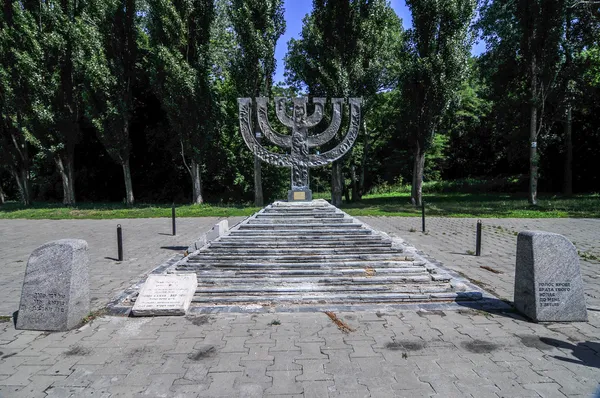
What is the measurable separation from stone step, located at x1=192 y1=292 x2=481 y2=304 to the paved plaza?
0.28 metres

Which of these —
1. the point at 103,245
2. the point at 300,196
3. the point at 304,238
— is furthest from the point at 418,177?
the point at 103,245

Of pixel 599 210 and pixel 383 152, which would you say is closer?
pixel 599 210

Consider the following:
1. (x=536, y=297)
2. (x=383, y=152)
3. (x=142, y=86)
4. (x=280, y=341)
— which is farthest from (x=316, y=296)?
(x=383, y=152)

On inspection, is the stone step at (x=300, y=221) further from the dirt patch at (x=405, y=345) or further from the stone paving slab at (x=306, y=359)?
the dirt patch at (x=405, y=345)

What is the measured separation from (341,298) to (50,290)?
3.53 meters

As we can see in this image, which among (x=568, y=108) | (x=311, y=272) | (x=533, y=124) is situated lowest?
(x=311, y=272)

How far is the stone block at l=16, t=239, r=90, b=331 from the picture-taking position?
3.95m

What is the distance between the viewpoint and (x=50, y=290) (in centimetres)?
397

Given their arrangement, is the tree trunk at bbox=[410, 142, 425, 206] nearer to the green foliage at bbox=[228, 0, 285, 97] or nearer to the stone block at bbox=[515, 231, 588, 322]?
the green foliage at bbox=[228, 0, 285, 97]

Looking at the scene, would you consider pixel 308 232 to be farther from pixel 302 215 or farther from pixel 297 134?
pixel 297 134

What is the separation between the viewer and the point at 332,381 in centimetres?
298

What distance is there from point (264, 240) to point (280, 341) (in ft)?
8.44

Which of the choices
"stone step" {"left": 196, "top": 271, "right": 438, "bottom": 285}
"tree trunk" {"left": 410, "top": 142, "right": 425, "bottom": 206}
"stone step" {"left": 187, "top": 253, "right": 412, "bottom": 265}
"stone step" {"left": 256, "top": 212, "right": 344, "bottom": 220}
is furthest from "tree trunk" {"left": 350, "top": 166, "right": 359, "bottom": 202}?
"stone step" {"left": 196, "top": 271, "right": 438, "bottom": 285}

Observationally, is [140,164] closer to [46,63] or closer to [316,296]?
[46,63]
